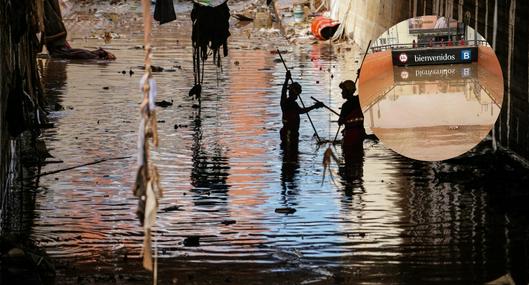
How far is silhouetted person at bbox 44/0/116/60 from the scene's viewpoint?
25.5 m

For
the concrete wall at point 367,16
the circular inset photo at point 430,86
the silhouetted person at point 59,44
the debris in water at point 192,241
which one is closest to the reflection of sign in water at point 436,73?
the circular inset photo at point 430,86

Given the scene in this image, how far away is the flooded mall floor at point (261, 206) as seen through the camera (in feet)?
34.6

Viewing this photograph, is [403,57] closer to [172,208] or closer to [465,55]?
[465,55]

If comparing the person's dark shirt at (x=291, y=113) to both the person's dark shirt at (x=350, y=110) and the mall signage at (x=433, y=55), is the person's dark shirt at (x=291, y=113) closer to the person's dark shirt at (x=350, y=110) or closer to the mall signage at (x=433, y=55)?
the person's dark shirt at (x=350, y=110)

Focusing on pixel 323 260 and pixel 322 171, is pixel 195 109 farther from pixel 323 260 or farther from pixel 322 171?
pixel 323 260

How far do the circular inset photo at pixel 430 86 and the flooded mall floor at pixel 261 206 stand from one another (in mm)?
571

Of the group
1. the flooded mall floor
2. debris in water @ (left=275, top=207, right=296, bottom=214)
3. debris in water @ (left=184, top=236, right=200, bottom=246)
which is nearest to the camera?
the flooded mall floor

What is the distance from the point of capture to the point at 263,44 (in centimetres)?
3228

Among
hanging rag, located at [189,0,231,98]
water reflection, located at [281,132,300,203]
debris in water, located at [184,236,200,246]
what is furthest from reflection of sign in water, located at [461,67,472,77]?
hanging rag, located at [189,0,231,98]

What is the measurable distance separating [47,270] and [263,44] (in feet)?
73.5

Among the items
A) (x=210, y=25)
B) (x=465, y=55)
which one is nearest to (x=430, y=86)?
(x=465, y=55)

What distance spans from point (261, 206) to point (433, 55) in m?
2.18

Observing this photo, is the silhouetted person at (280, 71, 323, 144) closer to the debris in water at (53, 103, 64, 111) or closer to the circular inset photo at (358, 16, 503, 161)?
the circular inset photo at (358, 16, 503, 161)

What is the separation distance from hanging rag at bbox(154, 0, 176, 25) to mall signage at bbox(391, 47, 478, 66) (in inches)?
249
